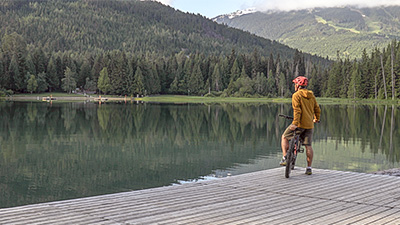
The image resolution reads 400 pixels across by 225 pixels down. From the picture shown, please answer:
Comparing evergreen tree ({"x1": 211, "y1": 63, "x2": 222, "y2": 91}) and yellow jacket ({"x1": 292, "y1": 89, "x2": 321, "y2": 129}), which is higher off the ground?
evergreen tree ({"x1": 211, "y1": 63, "x2": 222, "y2": 91})

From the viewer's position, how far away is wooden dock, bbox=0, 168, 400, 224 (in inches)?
291

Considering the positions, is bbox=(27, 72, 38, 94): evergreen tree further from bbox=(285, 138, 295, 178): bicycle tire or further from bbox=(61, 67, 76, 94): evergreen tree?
bbox=(285, 138, 295, 178): bicycle tire

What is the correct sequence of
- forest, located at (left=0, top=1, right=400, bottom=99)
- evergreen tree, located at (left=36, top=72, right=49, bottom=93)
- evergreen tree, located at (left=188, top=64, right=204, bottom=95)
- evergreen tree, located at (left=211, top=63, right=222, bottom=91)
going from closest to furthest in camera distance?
forest, located at (left=0, top=1, right=400, bottom=99)
evergreen tree, located at (left=36, top=72, right=49, bottom=93)
evergreen tree, located at (left=188, top=64, right=204, bottom=95)
evergreen tree, located at (left=211, top=63, right=222, bottom=91)

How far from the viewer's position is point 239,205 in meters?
8.58

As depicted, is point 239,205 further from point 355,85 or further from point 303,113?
point 355,85

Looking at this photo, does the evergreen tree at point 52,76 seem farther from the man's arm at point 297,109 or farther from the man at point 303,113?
the man's arm at point 297,109

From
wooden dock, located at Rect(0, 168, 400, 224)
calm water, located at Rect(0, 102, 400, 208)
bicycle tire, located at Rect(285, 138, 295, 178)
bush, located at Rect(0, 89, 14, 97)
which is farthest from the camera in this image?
bush, located at Rect(0, 89, 14, 97)

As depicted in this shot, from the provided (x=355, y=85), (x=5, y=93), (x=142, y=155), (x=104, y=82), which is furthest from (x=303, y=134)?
(x=104, y=82)

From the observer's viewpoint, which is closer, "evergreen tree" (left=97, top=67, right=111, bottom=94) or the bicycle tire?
the bicycle tire

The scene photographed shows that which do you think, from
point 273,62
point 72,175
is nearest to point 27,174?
point 72,175

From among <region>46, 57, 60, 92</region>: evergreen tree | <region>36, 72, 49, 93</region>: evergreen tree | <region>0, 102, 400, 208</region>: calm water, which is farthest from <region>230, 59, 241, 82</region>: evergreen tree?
<region>0, 102, 400, 208</region>: calm water

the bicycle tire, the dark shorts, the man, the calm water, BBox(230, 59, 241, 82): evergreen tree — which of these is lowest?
the calm water

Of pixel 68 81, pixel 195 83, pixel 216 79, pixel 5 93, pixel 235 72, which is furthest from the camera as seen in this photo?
pixel 235 72

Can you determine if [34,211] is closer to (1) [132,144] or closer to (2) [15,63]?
(1) [132,144]
